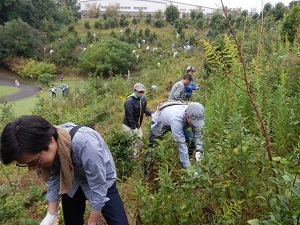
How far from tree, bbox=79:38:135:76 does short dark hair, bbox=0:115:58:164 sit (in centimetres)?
2274

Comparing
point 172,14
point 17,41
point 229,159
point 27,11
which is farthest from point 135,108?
point 27,11

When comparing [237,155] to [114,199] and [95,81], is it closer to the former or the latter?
[114,199]

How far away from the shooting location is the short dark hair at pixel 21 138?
134 cm

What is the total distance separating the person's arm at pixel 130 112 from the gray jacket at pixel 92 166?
102 inches

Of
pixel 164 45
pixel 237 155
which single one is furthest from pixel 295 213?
pixel 164 45

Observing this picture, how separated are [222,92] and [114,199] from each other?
206 cm

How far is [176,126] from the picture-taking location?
2730 millimetres

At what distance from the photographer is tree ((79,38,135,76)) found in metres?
24.0

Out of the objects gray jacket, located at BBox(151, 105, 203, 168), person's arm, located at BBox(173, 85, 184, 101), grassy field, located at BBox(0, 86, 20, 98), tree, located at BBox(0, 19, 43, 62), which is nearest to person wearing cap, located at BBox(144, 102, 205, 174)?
gray jacket, located at BBox(151, 105, 203, 168)

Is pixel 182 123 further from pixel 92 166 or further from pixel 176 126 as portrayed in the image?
pixel 92 166

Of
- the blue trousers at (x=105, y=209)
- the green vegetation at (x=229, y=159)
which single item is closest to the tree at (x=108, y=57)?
the green vegetation at (x=229, y=159)

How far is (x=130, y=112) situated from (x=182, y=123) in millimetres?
1791

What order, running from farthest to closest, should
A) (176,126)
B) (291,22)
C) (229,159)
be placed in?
→ (291,22)
(176,126)
(229,159)

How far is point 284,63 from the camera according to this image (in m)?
3.51
